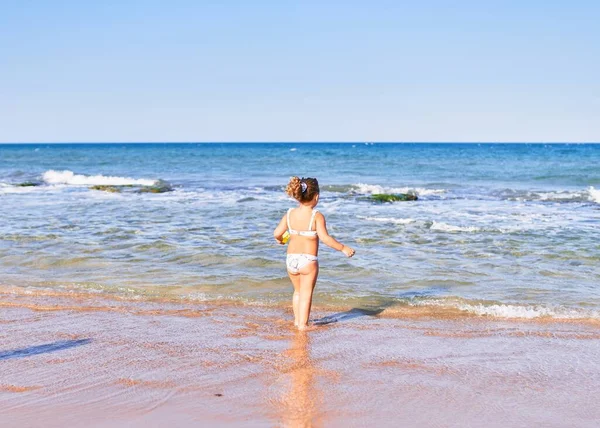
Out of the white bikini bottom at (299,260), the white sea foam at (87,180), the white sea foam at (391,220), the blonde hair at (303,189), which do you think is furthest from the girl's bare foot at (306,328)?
the white sea foam at (87,180)

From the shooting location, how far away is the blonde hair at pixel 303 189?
7.06 meters

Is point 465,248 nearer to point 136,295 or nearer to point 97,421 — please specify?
point 136,295

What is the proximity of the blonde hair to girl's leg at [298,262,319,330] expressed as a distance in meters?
0.70

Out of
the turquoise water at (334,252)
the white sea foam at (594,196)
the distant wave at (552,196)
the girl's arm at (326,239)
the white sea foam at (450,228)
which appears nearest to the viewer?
the girl's arm at (326,239)

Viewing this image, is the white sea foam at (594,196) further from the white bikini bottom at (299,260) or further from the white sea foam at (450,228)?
the white bikini bottom at (299,260)

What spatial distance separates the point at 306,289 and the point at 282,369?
61.8 inches

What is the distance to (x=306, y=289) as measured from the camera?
729cm

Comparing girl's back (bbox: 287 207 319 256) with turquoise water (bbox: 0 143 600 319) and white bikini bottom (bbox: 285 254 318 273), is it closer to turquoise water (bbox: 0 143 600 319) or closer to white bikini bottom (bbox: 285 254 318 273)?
white bikini bottom (bbox: 285 254 318 273)

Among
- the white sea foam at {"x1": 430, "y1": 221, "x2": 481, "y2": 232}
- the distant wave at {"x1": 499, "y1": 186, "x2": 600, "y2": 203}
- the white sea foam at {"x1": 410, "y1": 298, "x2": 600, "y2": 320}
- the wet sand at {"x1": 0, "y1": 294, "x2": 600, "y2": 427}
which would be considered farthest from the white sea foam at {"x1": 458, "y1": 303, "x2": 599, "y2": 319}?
the distant wave at {"x1": 499, "y1": 186, "x2": 600, "y2": 203}

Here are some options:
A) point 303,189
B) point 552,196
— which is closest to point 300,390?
point 303,189

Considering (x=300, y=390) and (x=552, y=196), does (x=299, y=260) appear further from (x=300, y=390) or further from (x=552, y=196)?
(x=552, y=196)

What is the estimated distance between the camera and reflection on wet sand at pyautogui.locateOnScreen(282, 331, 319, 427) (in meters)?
4.67

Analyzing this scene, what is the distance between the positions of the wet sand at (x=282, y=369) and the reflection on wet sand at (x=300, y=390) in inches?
0.6

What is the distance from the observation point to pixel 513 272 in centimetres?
1059
